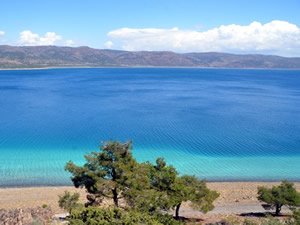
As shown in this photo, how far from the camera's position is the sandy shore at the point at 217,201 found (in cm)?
3512

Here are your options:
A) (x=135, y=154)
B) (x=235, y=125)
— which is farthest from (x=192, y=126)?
(x=135, y=154)

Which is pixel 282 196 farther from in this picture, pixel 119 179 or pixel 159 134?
pixel 159 134

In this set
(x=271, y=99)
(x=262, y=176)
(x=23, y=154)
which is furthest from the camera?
(x=271, y=99)

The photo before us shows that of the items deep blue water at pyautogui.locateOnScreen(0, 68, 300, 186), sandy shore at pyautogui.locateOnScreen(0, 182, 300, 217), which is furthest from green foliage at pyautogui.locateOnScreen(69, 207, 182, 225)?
deep blue water at pyautogui.locateOnScreen(0, 68, 300, 186)

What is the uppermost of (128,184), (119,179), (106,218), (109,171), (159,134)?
(106,218)

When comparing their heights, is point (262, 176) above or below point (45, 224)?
below

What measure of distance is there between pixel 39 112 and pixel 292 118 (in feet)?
187

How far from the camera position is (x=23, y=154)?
56.7 m

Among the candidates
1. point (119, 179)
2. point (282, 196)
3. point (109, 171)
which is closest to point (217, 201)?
point (282, 196)

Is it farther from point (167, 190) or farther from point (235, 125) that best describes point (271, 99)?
point (167, 190)

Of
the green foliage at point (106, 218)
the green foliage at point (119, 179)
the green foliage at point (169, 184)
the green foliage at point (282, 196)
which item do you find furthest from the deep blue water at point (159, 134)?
the green foliage at point (106, 218)

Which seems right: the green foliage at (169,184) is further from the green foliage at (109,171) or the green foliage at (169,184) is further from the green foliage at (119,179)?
the green foliage at (109,171)

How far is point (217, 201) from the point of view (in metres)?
37.7

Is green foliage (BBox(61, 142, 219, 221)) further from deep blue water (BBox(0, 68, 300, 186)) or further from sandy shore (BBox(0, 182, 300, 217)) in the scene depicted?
deep blue water (BBox(0, 68, 300, 186))
